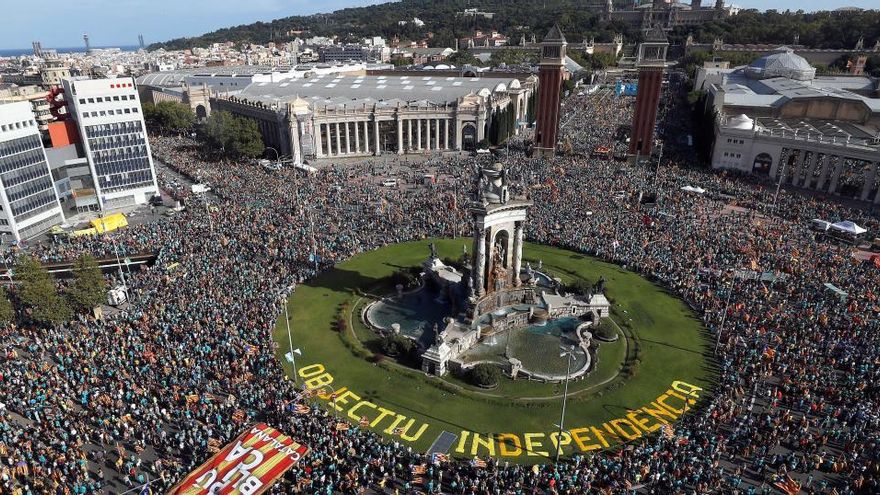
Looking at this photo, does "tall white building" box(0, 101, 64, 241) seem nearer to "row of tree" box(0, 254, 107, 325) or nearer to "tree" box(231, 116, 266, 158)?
"row of tree" box(0, 254, 107, 325)

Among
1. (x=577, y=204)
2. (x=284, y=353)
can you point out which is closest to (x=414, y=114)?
(x=577, y=204)

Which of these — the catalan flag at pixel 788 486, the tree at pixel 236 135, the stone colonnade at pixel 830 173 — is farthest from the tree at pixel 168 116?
the catalan flag at pixel 788 486

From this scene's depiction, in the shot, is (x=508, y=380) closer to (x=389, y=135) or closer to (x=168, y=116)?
(x=389, y=135)

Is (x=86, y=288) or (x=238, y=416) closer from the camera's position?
(x=238, y=416)

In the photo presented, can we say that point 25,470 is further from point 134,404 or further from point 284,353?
point 284,353

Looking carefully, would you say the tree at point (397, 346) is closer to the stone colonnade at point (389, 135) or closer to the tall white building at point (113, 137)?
the tall white building at point (113, 137)

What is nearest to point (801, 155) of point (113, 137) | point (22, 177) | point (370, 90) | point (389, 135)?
point (389, 135)

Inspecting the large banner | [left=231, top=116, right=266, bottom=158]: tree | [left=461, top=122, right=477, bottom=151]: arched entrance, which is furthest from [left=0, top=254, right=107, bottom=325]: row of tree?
[left=461, top=122, right=477, bottom=151]: arched entrance
